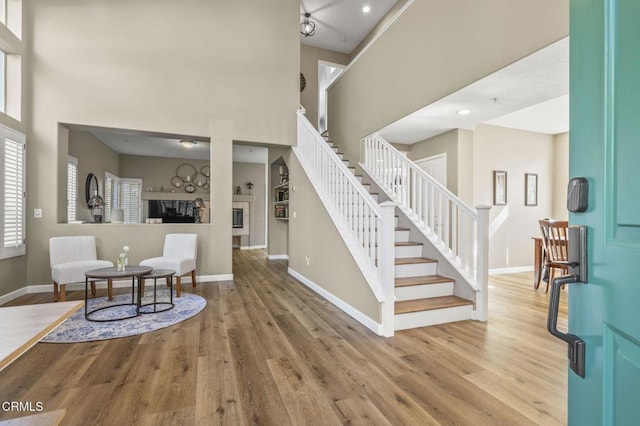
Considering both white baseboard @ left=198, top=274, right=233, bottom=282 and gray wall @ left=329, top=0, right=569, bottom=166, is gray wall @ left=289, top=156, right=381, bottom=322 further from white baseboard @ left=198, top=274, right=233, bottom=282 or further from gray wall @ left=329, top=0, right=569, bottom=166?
gray wall @ left=329, top=0, right=569, bottom=166

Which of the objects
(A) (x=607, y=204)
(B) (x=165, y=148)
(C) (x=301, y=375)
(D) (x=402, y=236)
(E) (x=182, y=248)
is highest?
(B) (x=165, y=148)

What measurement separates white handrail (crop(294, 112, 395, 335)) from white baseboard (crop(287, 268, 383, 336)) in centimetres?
11

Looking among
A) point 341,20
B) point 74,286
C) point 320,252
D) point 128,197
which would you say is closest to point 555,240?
point 320,252

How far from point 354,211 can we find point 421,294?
1213mm

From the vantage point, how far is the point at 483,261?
10.9ft

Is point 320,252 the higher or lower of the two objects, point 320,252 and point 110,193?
the lower

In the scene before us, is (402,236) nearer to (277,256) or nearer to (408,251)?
(408,251)

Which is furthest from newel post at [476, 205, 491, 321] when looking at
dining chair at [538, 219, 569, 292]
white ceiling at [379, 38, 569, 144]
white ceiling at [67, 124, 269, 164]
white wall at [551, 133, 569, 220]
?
white ceiling at [67, 124, 269, 164]

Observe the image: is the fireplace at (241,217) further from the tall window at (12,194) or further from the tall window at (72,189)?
the tall window at (12,194)

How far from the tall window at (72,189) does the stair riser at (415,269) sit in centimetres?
598

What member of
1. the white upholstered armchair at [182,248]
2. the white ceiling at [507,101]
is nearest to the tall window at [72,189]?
the white upholstered armchair at [182,248]

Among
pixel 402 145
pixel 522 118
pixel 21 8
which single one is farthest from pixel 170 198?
pixel 522 118

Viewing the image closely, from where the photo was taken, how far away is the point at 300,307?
370 centimetres

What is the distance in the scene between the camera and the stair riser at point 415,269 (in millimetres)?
3697
